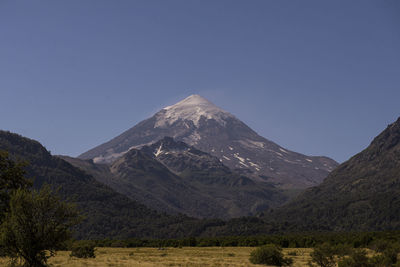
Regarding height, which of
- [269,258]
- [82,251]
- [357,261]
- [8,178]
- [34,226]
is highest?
[8,178]

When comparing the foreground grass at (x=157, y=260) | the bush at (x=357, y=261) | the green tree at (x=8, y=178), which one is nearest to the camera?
the bush at (x=357, y=261)

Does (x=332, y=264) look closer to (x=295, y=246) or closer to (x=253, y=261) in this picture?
(x=253, y=261)

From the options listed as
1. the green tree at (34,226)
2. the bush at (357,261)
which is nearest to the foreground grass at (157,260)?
the green tree at (34,226)

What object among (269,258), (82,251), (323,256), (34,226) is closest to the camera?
(34,226)

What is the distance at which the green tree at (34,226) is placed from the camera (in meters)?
45.8

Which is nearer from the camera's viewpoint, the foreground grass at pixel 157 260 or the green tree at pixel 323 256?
the foreground grass at pixel 157 260

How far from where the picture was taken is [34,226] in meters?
46.4

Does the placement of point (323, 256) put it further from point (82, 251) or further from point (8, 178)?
point (8, 178)

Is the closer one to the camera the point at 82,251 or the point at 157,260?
the point at 157,260

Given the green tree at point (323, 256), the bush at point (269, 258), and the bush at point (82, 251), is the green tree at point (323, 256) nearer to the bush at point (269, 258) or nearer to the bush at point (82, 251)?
the bush at point (269, 258)

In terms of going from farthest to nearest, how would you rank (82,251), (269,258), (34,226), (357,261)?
(82,251), (269,258), (357,261), (34,226)

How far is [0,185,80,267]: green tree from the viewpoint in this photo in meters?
45.8

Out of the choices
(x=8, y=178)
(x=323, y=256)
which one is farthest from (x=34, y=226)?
(x=323, y=256)

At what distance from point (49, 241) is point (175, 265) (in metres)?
21.9
